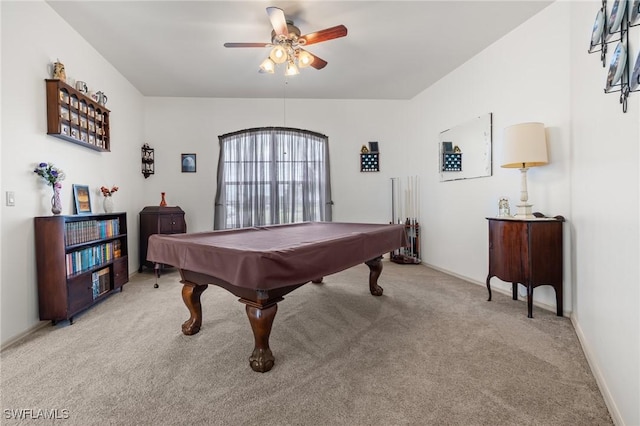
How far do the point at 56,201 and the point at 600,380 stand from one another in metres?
4.11

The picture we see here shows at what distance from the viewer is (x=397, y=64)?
11.6 feet

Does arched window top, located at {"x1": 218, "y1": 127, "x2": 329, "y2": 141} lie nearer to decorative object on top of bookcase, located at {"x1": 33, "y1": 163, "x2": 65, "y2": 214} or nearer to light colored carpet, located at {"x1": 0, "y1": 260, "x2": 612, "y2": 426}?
decorative object on top of bookcase, located at {"x1": 33, "y1": 163, "x2": 65, "y2": 214}

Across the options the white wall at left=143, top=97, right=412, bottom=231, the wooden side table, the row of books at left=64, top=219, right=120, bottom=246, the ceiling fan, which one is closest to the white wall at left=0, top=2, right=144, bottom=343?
the row of books at left=64, top=219, right=120, bottom=246

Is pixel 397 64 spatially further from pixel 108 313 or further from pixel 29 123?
pixel 108 313

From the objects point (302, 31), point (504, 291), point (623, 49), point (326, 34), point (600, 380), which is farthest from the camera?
point (504, 291)

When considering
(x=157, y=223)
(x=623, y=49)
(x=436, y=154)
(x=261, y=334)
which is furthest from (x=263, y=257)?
(x=436, y=154)

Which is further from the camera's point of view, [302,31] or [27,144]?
[302,31]

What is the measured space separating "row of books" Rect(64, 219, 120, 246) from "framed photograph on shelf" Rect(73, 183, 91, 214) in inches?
8.3

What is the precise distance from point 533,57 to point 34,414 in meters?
4.46

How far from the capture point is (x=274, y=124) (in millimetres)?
4699

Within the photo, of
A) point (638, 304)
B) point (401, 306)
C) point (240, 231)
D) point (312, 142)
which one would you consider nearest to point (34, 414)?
point (240, 231)

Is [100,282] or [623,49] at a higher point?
[623,49]

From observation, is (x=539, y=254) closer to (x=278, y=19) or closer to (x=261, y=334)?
(x=261, y=334)

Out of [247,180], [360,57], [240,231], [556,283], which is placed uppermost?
[360,57]
